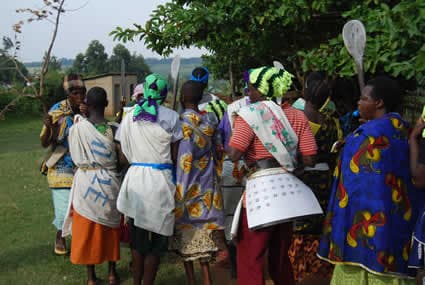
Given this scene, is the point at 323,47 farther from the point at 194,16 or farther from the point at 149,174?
the point at 149,174

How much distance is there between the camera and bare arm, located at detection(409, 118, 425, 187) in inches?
122

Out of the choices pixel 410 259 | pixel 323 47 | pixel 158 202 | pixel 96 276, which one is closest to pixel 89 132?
pixel 158 202

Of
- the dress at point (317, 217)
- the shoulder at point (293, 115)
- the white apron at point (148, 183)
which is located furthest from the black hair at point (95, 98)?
the dress at point (317, 217)

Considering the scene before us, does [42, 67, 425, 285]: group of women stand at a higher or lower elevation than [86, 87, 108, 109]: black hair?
lower

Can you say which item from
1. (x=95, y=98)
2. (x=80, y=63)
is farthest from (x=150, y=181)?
(x=80, y=63)

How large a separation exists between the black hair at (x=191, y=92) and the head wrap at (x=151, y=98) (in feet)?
0.71

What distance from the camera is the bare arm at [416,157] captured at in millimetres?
3107

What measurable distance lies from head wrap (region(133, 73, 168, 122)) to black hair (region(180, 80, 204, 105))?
0.22 meters

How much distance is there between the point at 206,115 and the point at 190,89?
0.27 meters

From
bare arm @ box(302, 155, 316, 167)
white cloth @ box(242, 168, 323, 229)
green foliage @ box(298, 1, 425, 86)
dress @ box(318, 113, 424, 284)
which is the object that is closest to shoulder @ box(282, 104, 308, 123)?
bare arm @ box(302, 155, 316, 167)

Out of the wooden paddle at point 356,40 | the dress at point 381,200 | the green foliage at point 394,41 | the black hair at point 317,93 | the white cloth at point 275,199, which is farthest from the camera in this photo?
the black hair at point 317,93

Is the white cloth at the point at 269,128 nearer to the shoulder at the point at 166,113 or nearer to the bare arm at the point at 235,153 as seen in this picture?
the bare arm at the point at 235,153

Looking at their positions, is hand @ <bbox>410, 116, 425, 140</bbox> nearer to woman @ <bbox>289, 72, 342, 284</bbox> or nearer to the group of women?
the group of women

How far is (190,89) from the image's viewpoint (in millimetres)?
4535
